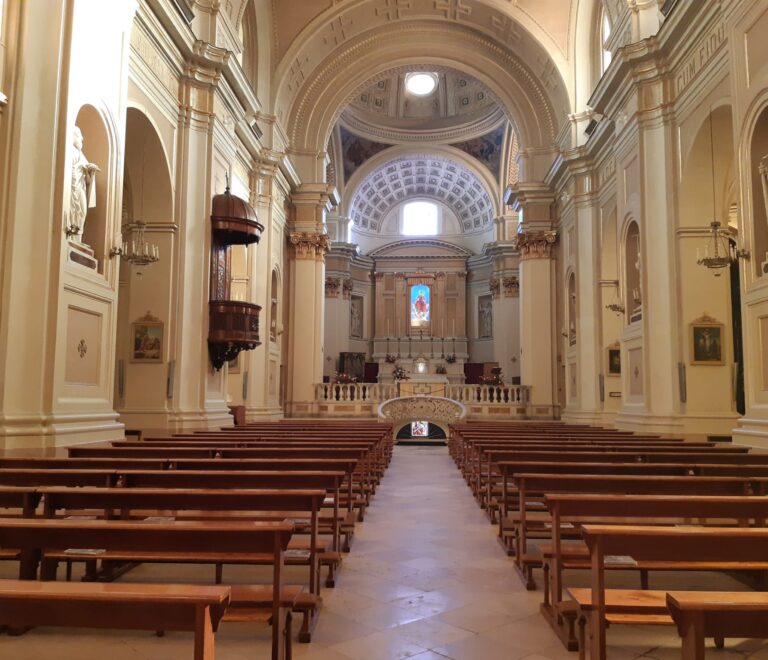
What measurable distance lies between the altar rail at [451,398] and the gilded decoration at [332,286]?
32.4 feet

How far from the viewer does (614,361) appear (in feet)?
50.6

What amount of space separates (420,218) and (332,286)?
7.03 meters

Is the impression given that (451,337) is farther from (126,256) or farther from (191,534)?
(191,534)

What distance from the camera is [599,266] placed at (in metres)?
15.7

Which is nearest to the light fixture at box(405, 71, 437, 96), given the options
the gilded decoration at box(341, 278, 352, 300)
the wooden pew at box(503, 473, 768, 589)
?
the gilded decoration at box(341, 278, 352, 300)

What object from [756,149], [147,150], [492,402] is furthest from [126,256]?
[492,402]

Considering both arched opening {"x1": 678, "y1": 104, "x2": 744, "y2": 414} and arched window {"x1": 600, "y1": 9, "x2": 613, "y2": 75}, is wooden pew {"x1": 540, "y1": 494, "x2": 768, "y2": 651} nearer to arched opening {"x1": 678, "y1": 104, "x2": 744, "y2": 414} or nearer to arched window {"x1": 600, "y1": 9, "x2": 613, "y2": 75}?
arched opening {"x1": 678, "y1": 104, "x2": 744, "y2": 414}

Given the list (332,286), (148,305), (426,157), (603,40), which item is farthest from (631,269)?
(426,157)

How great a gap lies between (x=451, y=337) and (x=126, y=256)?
2322 cm

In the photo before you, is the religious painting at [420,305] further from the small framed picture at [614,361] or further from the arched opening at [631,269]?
the arched opening at [631,269]

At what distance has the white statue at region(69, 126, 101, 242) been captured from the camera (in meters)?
7.41

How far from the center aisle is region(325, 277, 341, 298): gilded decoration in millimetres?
22715

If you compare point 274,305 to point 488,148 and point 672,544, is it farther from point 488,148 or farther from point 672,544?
point 672,544

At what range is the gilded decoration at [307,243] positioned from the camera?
66.9 ft
